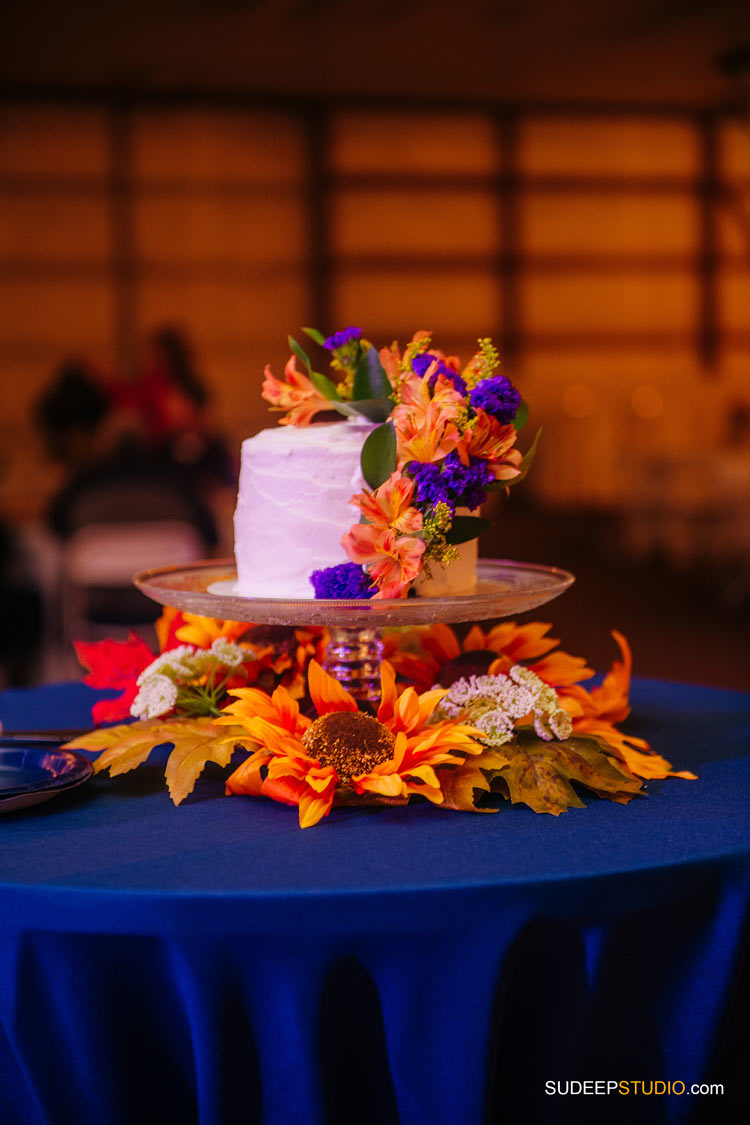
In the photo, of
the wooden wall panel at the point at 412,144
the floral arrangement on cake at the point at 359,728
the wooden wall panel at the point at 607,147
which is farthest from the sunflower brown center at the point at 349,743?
the wooden wall panel at the point at 607,147

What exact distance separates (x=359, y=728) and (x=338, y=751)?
30mm

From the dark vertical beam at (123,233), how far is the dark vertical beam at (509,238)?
11.7 feet

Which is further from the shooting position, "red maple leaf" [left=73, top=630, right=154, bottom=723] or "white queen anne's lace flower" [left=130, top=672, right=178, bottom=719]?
"red maple leaf" [left=73, top=630, right=154, bottom=723]

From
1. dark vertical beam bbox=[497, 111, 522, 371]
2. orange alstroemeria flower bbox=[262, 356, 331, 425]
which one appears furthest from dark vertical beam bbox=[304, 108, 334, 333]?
orange alstroemeria flower bbox=[262, 356, 331, 425]

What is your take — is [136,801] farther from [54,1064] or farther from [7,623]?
[7,623]

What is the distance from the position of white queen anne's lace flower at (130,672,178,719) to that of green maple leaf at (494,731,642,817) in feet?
1.20

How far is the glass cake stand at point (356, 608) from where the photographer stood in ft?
4.00

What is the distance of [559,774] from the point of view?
47.5 inches

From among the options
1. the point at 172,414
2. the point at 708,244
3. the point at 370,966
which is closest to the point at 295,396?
the point at 370,966

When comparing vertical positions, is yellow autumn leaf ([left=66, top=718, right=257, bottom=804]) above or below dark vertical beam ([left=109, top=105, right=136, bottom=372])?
below

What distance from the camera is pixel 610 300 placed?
41.1ft

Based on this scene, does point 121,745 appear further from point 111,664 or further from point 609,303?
point 609,303

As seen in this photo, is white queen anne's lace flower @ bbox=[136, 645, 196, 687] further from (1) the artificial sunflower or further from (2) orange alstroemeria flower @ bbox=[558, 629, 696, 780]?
(2) orange alstroemeria flower @ bbox=[558, 629, 696, 780]

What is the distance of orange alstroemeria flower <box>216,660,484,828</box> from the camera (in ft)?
3.76
